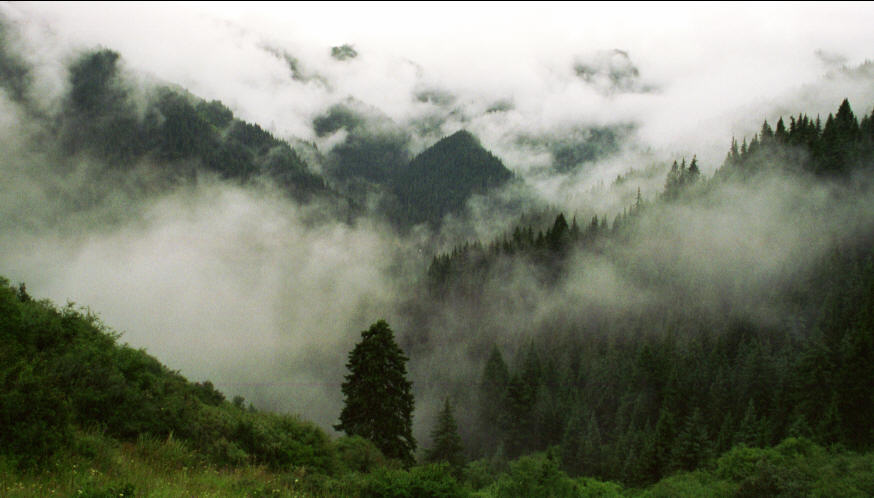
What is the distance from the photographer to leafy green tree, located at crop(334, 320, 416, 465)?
101ft

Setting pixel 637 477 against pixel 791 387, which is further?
pixel 791 387

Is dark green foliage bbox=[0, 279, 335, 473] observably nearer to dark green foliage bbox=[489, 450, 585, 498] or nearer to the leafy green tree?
dark green foliage bbox=[489, 450, 585, 498]

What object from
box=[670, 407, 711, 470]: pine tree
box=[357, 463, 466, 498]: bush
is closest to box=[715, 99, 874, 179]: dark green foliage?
box=[670, 407, 711, 470]: pine tree

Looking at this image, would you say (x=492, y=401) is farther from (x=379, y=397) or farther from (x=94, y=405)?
(x=94, y=405)

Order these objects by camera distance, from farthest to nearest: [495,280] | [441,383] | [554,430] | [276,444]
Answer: [495,280] → [441,383] → [554,430] → [276,444]

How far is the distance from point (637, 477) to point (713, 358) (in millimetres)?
27115

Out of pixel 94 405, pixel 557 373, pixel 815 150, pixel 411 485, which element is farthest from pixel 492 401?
pixel 94 405

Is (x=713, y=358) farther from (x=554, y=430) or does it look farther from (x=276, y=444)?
(x=276, y=444)

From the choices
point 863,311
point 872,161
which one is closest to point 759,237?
point 872,161

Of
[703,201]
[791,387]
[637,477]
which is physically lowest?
[637,477]

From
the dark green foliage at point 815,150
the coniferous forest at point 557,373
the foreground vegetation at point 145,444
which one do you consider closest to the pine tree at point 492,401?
the coniferous forest at point 557,373

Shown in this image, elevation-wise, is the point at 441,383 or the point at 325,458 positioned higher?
the point at 441,383

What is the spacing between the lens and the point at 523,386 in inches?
2985

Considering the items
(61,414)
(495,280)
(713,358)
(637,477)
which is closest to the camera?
(61,414)
